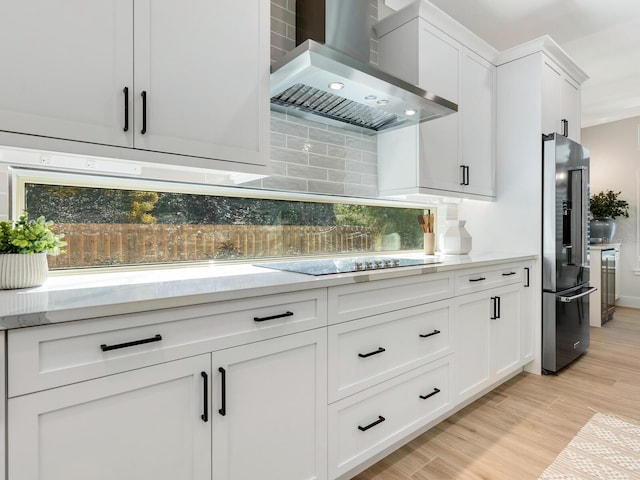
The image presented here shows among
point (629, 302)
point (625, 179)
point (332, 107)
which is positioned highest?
point (625, 179)

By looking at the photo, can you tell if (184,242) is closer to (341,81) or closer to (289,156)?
(289,156)

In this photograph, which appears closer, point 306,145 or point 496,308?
point 306,145

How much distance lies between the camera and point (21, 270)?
1226 millimetres

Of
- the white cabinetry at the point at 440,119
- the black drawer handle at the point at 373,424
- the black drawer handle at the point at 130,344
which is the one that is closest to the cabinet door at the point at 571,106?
the white cabinetry at the point at 440,119

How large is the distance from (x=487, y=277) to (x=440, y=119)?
3.70 ft

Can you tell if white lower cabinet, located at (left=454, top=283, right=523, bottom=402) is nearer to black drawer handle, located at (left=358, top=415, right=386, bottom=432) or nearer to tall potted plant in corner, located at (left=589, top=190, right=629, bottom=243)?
black drawer handle, located at (left=358, top=415, right=386, bottom=432)

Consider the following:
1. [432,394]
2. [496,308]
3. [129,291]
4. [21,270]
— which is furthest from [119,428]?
[496,308]

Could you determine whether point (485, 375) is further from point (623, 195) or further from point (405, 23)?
point (623, 195)

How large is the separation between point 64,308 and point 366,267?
1.25m

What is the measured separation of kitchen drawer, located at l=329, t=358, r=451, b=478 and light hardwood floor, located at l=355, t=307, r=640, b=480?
0.49 ft

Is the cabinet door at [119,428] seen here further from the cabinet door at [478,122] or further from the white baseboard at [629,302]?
the white baseboard at [629,302]

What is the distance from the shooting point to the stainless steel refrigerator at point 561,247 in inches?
111

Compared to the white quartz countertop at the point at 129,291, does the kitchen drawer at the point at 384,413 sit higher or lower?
lower

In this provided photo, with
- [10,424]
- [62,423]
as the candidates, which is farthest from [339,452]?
[10,424]
